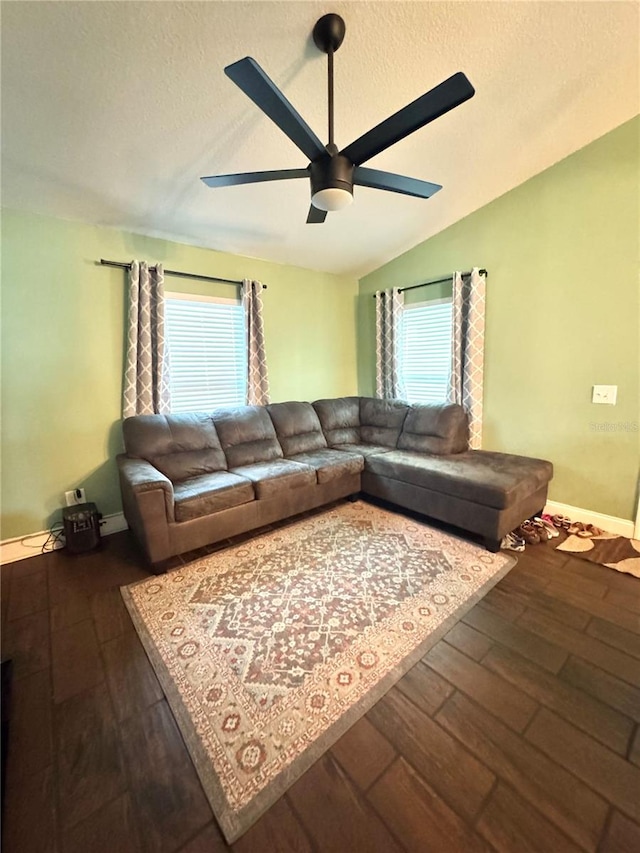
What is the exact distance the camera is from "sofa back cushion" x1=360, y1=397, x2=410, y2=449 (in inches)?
148

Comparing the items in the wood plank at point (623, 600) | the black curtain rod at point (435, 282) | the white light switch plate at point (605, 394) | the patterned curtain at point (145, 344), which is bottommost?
the wood plank at point (623, 600)

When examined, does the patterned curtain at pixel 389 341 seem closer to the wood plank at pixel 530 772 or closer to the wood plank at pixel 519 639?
the wood plank at pixel 519 639

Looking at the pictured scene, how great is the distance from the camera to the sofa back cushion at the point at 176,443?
279 cm

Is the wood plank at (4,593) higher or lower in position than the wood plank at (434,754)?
higher

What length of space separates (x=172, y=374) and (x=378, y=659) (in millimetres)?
2815

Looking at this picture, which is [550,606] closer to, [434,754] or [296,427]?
[434,754]

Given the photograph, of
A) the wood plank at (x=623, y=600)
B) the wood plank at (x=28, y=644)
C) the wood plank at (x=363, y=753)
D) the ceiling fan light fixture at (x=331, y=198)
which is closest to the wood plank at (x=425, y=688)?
the wood plank at (x=363, y=753)

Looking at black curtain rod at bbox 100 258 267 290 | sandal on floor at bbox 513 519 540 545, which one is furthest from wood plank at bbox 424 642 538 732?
black curtain rod at bbox 100 258 267 290

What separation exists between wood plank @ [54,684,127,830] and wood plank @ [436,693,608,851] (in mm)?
1186

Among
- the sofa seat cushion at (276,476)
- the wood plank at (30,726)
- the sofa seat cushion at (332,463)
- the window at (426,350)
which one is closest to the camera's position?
the wood plank at (30,726)

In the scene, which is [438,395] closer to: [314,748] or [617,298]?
[617,298]

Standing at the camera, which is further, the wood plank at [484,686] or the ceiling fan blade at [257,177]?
the ceiling fan blade at [257,177]

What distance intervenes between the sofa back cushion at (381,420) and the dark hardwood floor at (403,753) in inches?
83.4

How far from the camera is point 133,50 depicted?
5.29 ft
